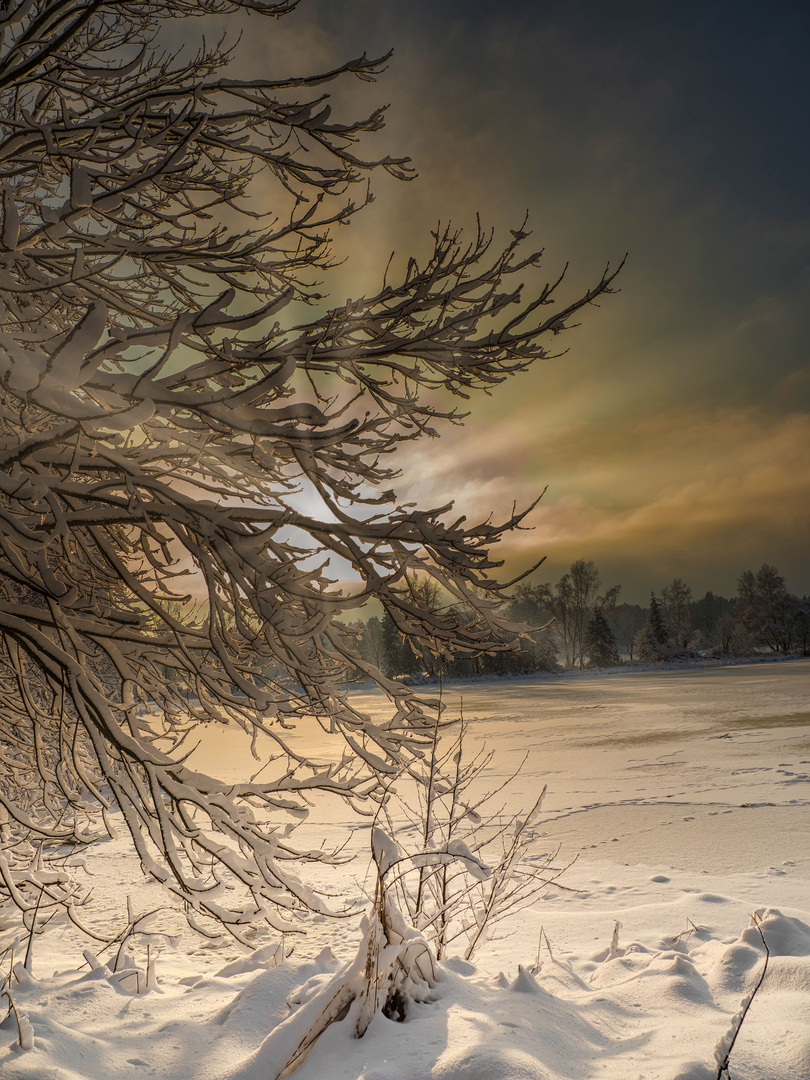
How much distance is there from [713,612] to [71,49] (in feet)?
306

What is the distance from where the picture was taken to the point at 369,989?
7.28 ft

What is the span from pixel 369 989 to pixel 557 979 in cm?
123

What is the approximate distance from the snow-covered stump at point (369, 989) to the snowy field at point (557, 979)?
4cm

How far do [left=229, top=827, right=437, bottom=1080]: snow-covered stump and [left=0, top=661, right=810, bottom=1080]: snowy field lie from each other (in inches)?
1.5

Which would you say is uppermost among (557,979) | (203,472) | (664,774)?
(203,472)

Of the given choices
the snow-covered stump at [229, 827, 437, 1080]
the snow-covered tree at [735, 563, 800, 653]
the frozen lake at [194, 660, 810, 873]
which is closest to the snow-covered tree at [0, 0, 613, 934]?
the snow-covered stump at [229, 827, 437, 1080]

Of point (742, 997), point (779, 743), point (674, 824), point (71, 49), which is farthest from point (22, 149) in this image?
point (779, 743)

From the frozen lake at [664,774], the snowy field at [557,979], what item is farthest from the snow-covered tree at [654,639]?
the snowy field at [557,979]

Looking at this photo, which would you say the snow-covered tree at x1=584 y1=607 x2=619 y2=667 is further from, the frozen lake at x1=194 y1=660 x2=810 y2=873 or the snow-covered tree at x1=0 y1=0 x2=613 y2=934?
the snow-covered tree at x1=0 y1=0 x2=613 y2=934

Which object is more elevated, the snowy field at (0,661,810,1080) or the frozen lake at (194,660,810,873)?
the snowy field at (0,661,810,1080)

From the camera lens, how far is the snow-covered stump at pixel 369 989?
2.11 meters

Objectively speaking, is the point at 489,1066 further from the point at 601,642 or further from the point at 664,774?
the point at 601,642

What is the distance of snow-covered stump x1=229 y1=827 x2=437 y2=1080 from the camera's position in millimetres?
2107

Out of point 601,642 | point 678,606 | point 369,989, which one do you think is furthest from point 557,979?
point 678,606
